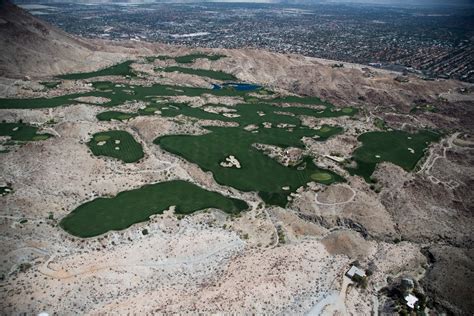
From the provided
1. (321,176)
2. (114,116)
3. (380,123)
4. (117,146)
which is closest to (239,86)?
(114,116)

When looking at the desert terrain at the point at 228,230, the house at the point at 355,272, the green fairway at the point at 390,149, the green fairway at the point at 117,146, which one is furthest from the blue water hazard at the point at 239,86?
the house at the point at 355,272

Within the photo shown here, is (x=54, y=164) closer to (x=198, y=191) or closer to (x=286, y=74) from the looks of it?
(x=198, y=191)

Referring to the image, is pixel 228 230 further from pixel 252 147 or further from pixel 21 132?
pixel 21 132

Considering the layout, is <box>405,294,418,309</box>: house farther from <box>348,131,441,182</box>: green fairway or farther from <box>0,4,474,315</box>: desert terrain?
<box>348,131,441,182</box>: green fairway

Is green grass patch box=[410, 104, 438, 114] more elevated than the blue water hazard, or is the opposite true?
green grass patch box=[410, 104, 438, 114]

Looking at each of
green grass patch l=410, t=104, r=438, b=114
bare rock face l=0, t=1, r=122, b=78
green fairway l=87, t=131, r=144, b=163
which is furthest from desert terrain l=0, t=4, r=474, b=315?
bare rock face l=0, t=1, r=122, b=78

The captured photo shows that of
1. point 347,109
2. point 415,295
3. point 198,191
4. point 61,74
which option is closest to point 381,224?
point 415,295

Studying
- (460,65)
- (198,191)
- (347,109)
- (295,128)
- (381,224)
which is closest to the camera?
(381,224)
